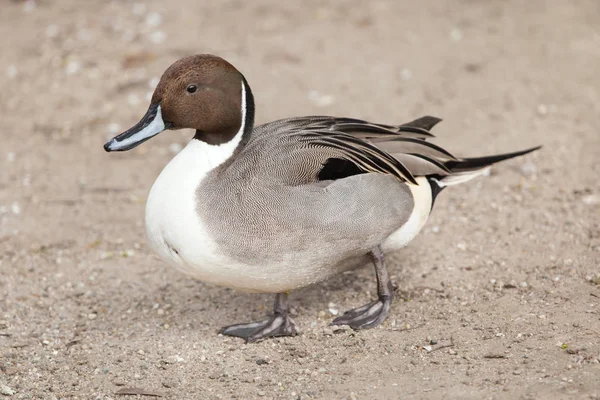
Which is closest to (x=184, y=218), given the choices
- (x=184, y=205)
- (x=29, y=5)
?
(x=184, y=205)

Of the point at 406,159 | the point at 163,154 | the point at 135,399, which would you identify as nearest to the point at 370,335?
the point at 406,159

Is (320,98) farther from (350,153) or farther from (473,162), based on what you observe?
(350,153)

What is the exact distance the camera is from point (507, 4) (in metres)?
7.32

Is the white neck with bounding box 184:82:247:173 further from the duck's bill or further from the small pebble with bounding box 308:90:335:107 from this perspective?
the small pebble with bounding box 308:90:335:107

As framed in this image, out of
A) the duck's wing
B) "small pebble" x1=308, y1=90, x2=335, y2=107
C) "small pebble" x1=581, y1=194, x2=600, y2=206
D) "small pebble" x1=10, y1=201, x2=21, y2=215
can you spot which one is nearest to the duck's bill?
the duck's wing

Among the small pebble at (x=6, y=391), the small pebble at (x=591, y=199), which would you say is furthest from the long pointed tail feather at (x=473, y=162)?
the small pebble at (x=6, y=391)

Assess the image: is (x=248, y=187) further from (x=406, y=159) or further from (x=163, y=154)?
(x=163, y=154)

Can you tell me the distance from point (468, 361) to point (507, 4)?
4574mm

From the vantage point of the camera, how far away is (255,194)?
3.57 metres

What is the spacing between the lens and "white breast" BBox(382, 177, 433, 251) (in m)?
4.00

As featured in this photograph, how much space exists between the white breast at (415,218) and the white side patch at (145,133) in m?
1.17

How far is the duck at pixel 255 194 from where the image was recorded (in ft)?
11.6

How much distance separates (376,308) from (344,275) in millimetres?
534

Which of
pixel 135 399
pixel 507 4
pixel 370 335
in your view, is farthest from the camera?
pixel 507 4
